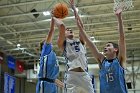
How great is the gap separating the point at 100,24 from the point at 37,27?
305 cm

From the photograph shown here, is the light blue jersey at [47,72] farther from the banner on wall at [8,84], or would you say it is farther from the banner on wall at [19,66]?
the banner on wall at [19,66]

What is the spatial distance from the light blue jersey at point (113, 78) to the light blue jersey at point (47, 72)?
155cm

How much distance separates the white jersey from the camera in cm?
440

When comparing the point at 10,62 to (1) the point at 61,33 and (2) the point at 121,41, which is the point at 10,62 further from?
(2) the point at 121,41

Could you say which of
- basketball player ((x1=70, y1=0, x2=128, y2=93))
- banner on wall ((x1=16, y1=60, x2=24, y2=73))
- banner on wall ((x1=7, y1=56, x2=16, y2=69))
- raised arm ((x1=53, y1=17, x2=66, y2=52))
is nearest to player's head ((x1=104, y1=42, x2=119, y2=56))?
basketball player ((x1=70, y1=0, x2=128, y2=93))

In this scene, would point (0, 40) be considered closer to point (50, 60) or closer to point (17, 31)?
point (17, 31)

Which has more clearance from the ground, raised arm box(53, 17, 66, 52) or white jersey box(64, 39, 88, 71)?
raised arm box(53, 17, 66, 52)

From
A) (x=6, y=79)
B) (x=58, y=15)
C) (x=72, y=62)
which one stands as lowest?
(x=6, y=79)

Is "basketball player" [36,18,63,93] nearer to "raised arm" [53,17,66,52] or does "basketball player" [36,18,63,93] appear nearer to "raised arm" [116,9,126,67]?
"raised arm" [53,17,66,52]

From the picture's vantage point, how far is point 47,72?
529cm

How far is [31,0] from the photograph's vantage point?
12023 mm

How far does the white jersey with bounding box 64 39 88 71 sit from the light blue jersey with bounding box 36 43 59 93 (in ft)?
2.80

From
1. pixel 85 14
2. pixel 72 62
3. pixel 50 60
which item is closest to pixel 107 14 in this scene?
pixel 85 14

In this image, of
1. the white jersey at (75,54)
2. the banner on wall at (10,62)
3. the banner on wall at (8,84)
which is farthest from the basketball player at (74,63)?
the banner on wall at (10,62)
